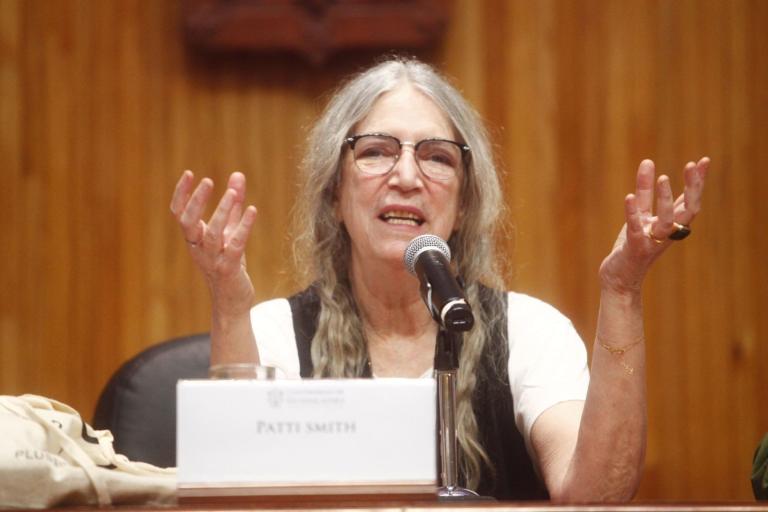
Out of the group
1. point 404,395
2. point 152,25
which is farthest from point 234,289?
point 152,25

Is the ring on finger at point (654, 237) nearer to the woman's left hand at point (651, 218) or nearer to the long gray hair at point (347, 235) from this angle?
the woman's left hand at point (651, 218)

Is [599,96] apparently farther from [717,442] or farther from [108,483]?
[108,483]

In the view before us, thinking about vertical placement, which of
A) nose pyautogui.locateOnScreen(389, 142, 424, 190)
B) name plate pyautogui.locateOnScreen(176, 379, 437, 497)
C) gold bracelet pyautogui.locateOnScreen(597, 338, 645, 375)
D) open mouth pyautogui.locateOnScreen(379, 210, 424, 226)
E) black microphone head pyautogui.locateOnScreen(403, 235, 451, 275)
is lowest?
name plate pyautogui.locateOnScreen(176, 379, 437, 497)

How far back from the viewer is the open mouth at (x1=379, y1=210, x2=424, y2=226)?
2.13m

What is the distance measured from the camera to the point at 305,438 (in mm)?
1137

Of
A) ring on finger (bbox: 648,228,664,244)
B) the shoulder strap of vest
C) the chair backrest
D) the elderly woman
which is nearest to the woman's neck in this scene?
the elderly woman

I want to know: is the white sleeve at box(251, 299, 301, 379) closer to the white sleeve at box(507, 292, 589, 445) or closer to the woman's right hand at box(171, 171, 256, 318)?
the woman's right hand at box(171, 171, 256, 318)

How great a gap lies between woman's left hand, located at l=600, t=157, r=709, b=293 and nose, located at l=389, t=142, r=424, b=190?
0.58 metres

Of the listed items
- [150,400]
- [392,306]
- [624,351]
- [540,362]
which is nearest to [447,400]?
[624,351]

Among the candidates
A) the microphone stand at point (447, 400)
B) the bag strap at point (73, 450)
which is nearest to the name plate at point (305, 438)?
the bag strap at point (73, 450)

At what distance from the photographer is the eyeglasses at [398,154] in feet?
7.10

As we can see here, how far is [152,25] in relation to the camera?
123 inches

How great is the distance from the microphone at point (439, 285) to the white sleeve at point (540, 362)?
561 mm

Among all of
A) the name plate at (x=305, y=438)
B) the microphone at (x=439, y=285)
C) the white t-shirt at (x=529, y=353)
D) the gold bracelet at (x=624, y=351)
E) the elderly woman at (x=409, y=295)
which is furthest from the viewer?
the white t-shirt at (x=529, y=353)
